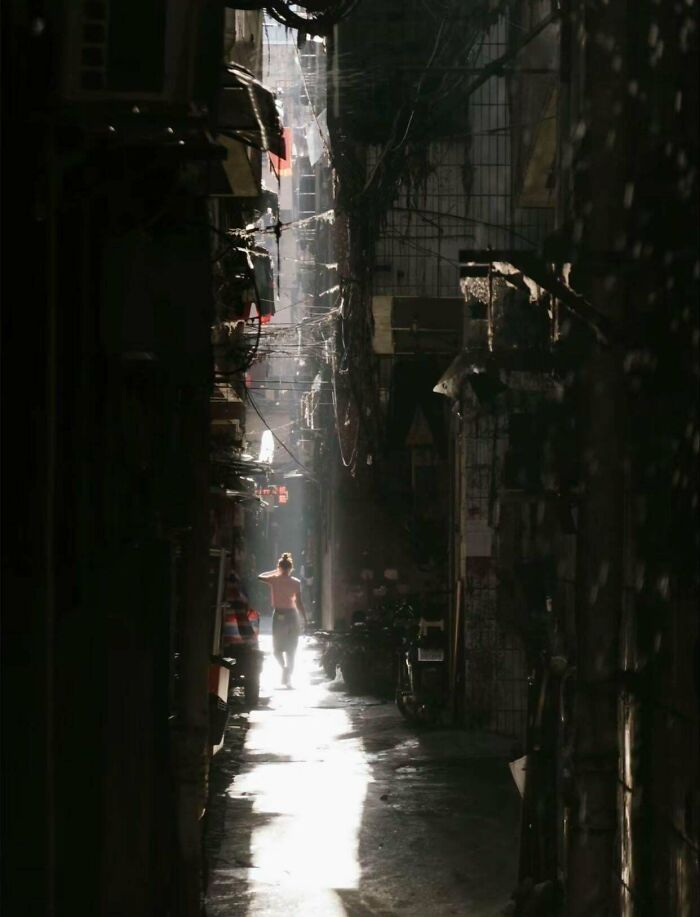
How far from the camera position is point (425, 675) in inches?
832

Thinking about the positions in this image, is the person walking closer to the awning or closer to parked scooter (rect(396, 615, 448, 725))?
parked scooter (rect(396, 615, 448, 725))

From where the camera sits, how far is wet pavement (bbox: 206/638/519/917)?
36.3ft

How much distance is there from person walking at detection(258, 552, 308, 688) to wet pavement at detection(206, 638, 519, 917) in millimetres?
4223

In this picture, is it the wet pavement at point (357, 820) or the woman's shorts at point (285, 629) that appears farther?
the woman's shorts at point (285, 629)

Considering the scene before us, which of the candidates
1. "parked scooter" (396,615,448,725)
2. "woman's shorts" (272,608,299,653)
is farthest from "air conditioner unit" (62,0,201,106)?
"woman's shorts" (272,608,299,653)

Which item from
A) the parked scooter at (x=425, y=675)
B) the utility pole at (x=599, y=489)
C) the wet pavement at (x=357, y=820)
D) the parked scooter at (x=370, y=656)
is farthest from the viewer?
the parked scooter at (x=370, y=656)

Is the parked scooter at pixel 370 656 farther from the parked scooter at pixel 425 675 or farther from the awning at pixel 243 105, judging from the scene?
the awning at pixel 243 105

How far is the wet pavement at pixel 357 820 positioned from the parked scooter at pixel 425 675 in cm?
41

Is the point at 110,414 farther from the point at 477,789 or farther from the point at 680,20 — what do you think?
the point at 477,789

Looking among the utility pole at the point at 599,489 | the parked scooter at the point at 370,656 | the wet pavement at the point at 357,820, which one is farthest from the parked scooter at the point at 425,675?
the utility pole at the point at 599,489

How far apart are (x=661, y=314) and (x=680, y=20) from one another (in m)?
1.72

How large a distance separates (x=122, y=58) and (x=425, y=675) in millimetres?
15065

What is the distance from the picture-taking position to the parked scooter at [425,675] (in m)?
20.9

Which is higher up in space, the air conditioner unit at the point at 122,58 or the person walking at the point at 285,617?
the air conditioner unit at the point at 122,58
